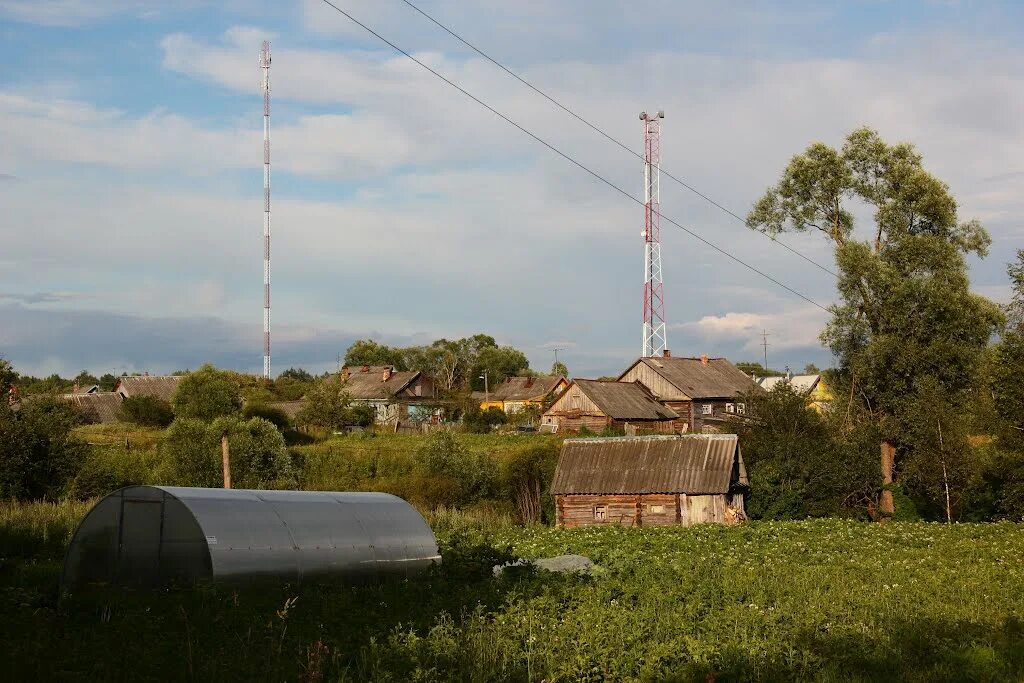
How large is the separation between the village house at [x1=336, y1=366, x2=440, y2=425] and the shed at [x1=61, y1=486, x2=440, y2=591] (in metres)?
65.7

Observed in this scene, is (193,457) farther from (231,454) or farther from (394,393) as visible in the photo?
(394,393)

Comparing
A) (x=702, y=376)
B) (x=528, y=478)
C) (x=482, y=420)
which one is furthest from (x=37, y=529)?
(x=702, y=376)

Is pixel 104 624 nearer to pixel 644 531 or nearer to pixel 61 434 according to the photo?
pixel 644 531

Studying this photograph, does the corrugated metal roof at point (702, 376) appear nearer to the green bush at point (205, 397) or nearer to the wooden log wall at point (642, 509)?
the green bush at point (205, 397)

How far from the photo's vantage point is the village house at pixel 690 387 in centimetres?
6788

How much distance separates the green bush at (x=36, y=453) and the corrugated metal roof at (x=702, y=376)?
128 feet

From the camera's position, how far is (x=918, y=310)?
41.8 metres

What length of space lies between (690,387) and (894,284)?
27.5 metres

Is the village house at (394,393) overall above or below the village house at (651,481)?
above

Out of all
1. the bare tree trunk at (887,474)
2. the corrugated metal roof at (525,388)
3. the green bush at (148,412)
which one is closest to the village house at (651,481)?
the bare tree trunk at (887,474)

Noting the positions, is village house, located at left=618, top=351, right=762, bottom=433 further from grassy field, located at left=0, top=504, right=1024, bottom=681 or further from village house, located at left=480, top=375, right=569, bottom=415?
grassy field, located at left=0, top=504, right=1024, bottom=681

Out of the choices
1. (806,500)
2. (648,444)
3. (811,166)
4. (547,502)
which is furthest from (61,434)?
(811,166)

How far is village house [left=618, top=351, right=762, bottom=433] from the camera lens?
6788 cm

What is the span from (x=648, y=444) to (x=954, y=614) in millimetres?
24634
